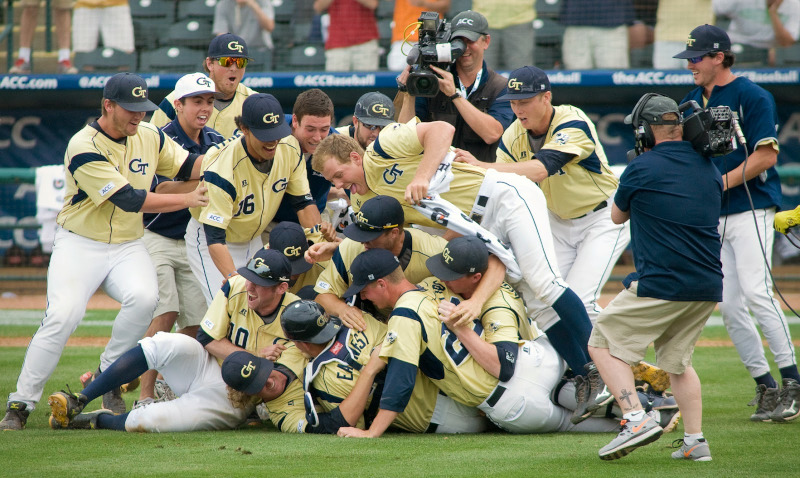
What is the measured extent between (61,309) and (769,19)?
9078 mm

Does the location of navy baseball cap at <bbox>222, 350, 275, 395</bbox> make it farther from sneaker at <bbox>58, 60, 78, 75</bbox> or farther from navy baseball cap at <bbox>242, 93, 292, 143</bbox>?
sneaker at <bbox>58, 60, 78, 75</bbox>

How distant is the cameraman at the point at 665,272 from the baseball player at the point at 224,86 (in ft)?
10.4

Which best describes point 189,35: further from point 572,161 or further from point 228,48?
point 572,161

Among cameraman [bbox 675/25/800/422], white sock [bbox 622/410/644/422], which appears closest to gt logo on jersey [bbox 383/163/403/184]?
cameraman [bbox 675/25/800/422]

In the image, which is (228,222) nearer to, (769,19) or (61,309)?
(61,309)

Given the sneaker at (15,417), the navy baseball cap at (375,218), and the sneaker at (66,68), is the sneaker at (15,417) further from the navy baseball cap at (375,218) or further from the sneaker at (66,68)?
the sneaker at (66,68)

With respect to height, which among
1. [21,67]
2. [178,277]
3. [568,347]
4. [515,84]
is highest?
[515,84]

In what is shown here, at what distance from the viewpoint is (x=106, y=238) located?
16.9ft

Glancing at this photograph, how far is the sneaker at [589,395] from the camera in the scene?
171 inches

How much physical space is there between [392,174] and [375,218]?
0.35 m

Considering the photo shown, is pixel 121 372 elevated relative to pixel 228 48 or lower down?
lower down

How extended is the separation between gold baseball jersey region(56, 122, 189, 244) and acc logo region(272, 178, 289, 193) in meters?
0.71

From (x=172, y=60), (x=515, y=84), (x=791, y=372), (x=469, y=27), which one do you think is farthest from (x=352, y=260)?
(x=172, y=60)

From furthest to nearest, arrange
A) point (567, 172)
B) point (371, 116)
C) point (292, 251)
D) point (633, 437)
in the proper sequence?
point (371, 116), point (567, 172), point (292, 251), point (633, 437)
